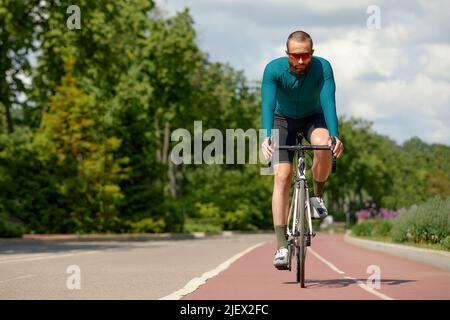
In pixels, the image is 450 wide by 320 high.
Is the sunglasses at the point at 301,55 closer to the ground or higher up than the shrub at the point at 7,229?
higher up

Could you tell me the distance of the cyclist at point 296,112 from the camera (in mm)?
9523

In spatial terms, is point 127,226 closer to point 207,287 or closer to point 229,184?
point 229,184

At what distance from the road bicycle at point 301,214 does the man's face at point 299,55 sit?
0.88 m

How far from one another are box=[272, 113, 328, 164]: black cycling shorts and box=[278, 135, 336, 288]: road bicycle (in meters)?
0.14

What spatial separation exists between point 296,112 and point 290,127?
209 mm

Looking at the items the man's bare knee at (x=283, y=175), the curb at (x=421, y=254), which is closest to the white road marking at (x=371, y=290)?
the man's bare knee at (x=283, y=175)

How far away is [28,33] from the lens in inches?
1411

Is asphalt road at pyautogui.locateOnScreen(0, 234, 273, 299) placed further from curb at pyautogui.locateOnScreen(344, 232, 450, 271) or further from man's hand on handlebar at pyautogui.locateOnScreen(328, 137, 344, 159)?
curb at pyautogui.locateOnScreen(344, 232, 450, 271)

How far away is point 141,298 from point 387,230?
83.1ft

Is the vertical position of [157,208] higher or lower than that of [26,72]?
lower

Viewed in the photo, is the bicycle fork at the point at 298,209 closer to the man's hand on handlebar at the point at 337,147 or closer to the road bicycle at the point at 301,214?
the road bicycle at the point at 301,214

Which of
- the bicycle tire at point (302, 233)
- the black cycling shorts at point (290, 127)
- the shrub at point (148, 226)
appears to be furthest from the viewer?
the shrub at point (148, 226)

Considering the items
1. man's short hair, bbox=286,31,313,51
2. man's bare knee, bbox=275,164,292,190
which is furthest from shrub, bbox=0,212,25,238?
Answer: man's short hair, bbox=286,31,313,51
